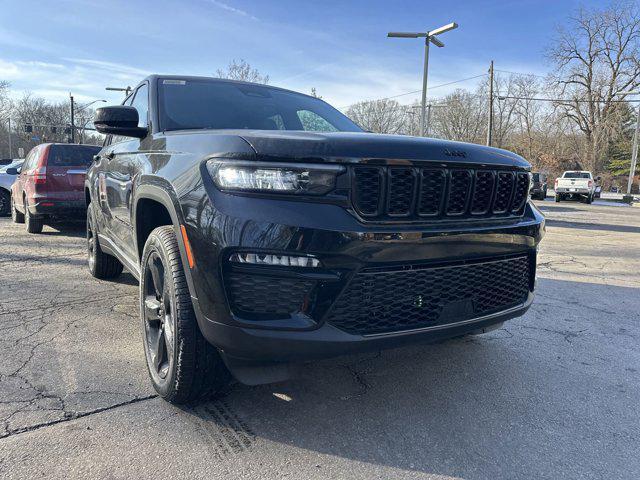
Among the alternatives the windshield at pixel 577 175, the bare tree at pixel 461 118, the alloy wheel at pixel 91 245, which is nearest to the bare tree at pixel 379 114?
the bare tree at pixel 461 118

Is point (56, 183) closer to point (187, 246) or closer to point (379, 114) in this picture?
point (187, 246)

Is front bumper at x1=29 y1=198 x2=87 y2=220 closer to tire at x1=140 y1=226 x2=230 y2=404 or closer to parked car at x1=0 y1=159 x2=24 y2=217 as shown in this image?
parked car at x1=0 y1=159 x2=24 y2=217

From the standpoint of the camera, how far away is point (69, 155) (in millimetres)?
8102

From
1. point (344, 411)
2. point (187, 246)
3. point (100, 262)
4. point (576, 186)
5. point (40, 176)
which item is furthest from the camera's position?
point (576, 186)

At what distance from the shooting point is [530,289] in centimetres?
268

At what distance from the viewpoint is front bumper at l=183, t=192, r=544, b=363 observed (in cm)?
185

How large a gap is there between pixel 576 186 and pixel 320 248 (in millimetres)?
26981

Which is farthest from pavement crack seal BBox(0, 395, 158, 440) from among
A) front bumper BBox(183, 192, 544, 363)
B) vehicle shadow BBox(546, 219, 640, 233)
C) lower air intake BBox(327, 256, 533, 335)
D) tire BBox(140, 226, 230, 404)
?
vehicle shadow BBox(546, 219, 640, 233)

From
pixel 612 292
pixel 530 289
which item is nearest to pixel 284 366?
pixel 530 289

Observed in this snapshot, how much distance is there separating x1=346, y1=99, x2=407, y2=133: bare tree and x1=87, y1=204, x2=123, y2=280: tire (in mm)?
38794

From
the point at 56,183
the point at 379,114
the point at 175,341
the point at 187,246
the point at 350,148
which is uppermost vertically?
the point at 379,114

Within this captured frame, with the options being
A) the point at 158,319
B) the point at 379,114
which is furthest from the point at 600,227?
the point at 379,114

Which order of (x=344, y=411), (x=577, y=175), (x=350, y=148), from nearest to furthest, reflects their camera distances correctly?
1. (x=350, y=148)
2. (x=344, y=411)
3. (x=577, y=175)

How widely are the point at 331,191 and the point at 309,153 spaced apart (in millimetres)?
181
